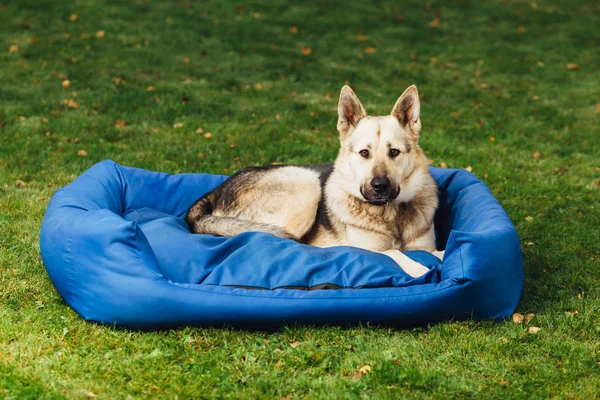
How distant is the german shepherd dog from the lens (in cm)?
528

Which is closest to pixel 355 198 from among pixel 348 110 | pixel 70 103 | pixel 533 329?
pixel 348 110

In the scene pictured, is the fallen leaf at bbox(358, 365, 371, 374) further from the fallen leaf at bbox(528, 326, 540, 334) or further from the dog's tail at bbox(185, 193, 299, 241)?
the dog's tail at bbox(185, 193, 299, 241)

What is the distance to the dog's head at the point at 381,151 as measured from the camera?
5180mm

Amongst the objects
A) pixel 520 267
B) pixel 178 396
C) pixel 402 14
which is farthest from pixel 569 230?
pixel 402 14

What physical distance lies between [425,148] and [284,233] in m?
4.11

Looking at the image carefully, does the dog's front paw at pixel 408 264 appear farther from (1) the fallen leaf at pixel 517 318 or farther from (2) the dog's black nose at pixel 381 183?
(1) the fallen leaf at pixel 517 318

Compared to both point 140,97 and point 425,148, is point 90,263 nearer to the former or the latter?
point 425,148

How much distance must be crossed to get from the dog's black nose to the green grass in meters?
1.16

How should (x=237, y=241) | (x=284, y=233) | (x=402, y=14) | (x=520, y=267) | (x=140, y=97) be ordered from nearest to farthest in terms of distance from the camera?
(x=520, y=267)
(x=237, y=241)
(x=284, y=233)
(x=140, y=97)
(x=402, y=14)

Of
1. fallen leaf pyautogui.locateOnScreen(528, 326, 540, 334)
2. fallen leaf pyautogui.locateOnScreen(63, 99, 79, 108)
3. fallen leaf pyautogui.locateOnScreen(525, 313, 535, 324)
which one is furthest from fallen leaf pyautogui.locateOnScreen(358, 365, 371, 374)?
fallen leaf pyautogui.locateOnScreen(63, 99, 79, 108)

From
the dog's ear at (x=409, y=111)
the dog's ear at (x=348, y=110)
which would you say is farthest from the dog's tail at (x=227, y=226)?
the dog's ear at (x=409, y=111)

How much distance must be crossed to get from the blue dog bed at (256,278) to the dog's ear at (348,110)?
114 centimetres

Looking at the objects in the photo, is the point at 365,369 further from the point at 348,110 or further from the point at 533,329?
the point at 348,110

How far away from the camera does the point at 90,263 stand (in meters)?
4.50
